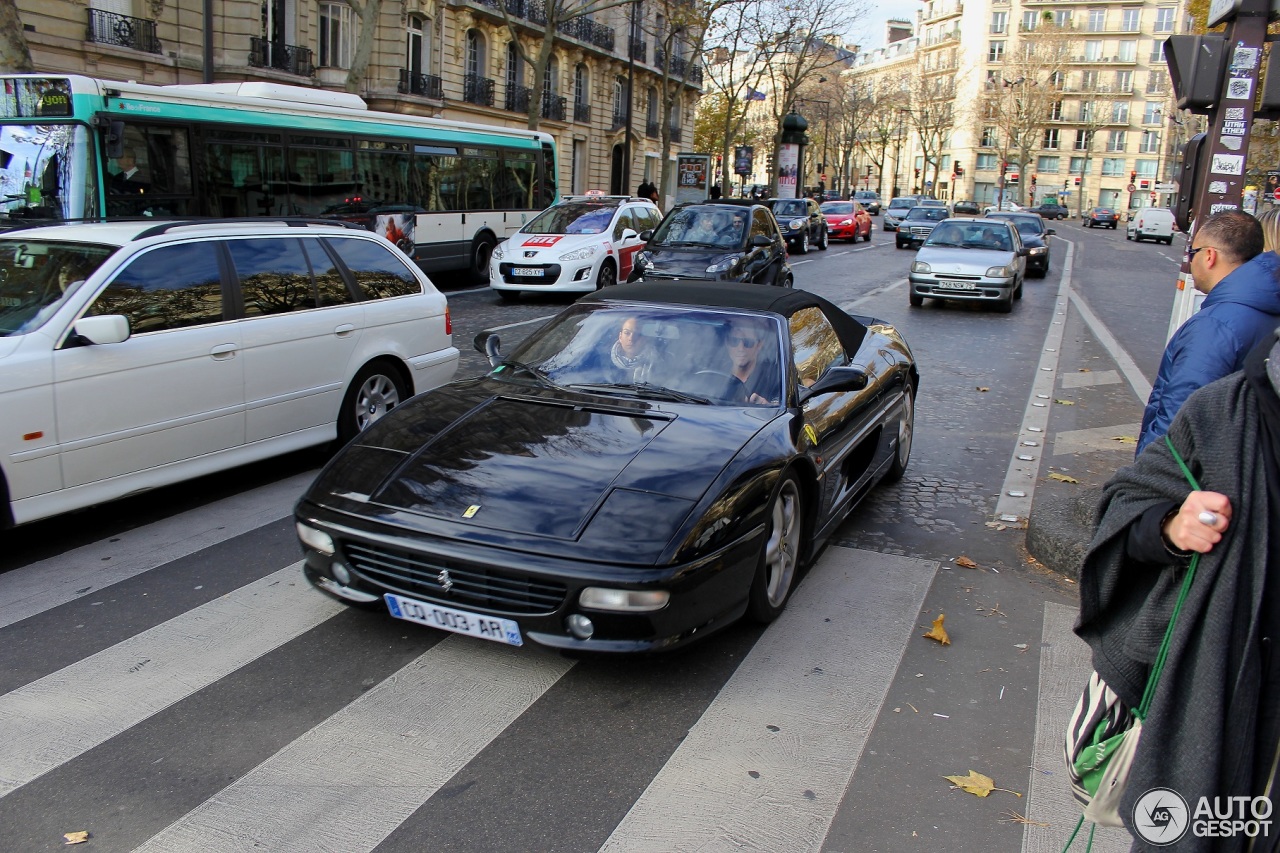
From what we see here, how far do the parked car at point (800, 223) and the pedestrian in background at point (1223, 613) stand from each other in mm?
28187

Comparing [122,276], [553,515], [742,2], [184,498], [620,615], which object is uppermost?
[742,2]

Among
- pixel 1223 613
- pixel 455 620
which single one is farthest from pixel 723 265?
pixel 1223 613

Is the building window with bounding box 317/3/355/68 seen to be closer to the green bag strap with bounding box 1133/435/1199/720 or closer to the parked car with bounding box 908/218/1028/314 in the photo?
the parked car with bounding box 908/218/1028/314

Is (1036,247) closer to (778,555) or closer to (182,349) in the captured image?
(778,555)

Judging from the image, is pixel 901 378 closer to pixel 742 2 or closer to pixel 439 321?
pixel 439 321

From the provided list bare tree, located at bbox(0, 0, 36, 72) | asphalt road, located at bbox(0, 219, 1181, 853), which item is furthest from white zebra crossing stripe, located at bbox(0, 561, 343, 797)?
bare tree, located at bbox(0, 0, 36, 72)

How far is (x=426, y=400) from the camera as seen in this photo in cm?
507

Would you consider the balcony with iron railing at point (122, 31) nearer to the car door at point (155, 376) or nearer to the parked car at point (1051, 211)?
the car door at point (155, 376)

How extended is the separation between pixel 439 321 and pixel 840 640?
4.42 m

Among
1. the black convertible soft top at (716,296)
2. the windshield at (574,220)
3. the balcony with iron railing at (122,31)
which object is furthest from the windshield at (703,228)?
the balcony with iron railing at (122,31)

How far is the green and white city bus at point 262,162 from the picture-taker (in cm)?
1211

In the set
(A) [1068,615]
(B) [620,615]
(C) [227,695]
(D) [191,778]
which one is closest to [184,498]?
(C) [227,695]

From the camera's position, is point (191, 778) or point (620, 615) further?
point (620, 615)

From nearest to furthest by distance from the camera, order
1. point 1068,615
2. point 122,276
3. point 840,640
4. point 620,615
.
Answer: point 620,615 < point 840,640 < point 1068,615 < point 122,276
